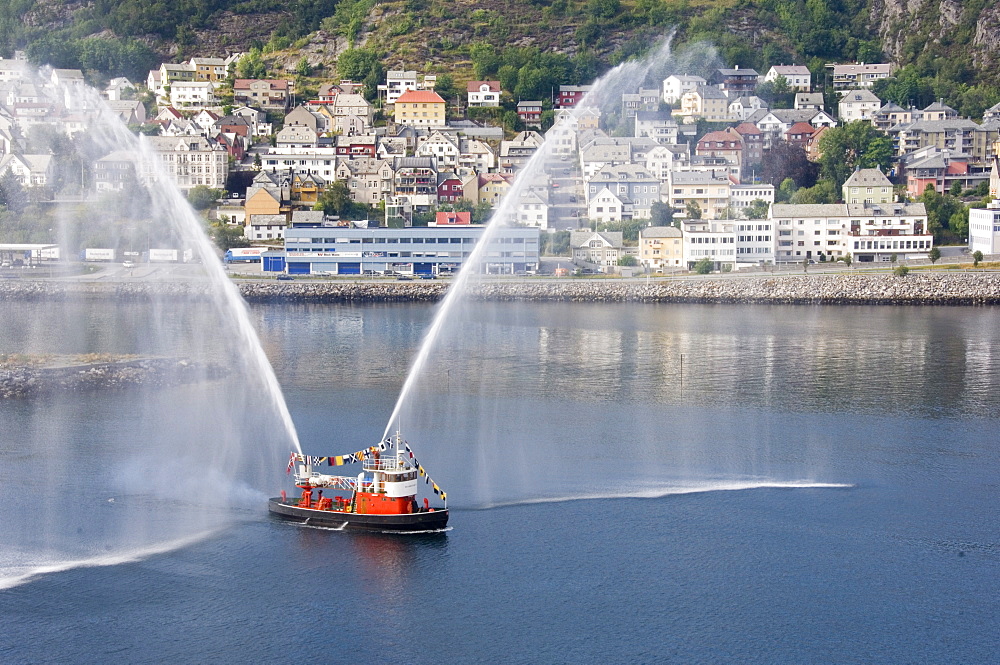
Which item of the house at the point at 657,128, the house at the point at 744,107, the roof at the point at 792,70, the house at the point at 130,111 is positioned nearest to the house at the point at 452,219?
the house at the point at 657,128

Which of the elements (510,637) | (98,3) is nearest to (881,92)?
(98,3)

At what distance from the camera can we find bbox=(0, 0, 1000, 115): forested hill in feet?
289

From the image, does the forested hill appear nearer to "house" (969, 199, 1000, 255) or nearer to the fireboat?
"house" (969, 199, 1000, 255)

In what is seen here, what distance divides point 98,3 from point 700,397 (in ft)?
265

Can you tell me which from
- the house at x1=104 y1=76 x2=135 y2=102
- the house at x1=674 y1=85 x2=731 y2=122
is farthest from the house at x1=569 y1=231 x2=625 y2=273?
the house at x1=104 y1=76 x2=135 y2=102

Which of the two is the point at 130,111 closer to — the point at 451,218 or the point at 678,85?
the point at 451,218

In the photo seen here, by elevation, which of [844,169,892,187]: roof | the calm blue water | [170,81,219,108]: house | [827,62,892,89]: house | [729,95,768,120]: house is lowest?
the calm blue water

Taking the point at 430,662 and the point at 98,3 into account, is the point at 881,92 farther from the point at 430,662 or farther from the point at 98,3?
the point at 430,662

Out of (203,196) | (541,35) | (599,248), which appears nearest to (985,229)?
(599,248)

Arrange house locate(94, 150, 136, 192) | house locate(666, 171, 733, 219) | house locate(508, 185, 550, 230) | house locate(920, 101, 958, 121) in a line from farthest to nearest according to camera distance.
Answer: house locate(920, 101, 958, 121)
house locate(666, 171, 733, 219)
house locate(94, 150, 136, 192)
house locate(508, 185, 550, 230)

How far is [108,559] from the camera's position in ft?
70.4

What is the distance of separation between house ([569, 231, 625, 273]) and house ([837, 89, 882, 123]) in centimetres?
2639

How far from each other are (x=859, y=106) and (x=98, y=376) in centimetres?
5849

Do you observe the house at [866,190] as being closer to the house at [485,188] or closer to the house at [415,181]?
the house at [485,188]
